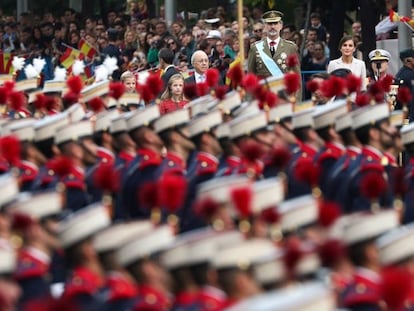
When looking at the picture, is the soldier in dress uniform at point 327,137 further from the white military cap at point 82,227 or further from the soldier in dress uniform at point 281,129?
the white military cap at point 82,227

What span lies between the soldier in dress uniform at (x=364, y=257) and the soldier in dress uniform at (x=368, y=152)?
10.8ft

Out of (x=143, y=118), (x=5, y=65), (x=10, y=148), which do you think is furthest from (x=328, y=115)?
(x=5, y=65)

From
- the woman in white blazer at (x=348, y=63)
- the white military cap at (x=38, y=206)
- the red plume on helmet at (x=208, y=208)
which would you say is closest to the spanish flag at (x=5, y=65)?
the woman in white blazer at (x=348, y=63)

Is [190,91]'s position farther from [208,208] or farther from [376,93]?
[208,208]

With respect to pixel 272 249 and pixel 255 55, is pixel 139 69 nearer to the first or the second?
pixel 255 55

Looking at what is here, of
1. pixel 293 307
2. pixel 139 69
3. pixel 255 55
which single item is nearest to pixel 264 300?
pixel 293 307

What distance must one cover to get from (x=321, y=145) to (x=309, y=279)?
5222 mm

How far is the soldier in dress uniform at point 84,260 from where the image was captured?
10383 mm

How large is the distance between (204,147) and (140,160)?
0.45m

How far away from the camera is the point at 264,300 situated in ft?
28.3

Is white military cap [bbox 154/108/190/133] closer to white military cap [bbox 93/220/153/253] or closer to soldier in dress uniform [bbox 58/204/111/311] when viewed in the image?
soldier in dress uniform [bbox 58/204/111/311]

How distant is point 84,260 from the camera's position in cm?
1046

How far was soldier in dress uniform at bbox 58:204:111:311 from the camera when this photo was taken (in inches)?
409

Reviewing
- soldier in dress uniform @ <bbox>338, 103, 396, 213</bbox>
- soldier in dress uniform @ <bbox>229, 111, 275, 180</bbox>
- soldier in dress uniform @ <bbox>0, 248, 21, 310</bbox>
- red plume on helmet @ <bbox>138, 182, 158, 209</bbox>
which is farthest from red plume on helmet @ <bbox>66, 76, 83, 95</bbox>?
soldier in dress uniform @ <bbox>0, 248, 21, 310</bbox>
